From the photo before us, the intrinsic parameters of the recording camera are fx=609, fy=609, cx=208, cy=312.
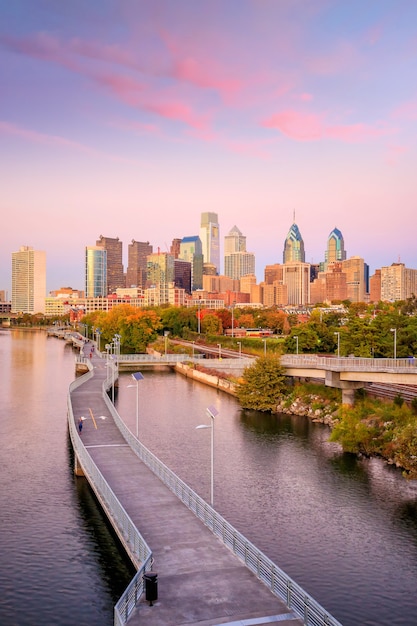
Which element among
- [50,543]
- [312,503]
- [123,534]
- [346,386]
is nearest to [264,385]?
[346,386]

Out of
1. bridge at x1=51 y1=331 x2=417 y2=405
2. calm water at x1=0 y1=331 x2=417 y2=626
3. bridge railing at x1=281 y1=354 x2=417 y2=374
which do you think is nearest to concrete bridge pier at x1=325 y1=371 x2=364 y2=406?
bridge at x1=51 y1=331 x2=417 y2=405

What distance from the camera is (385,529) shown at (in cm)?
3341

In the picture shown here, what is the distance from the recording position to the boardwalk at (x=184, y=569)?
66.2 ft

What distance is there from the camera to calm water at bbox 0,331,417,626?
84.6 ft

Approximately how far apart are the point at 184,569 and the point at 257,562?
284cm

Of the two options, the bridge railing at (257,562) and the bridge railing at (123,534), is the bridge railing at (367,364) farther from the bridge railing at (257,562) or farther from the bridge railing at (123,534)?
the bridge railing at (257,562)

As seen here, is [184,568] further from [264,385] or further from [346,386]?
[264,385]

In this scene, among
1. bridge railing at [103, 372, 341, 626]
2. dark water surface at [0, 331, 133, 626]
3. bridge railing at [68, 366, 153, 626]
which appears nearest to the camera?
bridge railing at [103, 372, 341, 626]

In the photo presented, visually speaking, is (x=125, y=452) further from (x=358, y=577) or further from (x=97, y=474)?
(x=358, y=577)

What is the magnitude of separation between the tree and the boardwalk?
32.1m

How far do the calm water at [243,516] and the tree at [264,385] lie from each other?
601cm

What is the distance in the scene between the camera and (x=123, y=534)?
28.1 meters

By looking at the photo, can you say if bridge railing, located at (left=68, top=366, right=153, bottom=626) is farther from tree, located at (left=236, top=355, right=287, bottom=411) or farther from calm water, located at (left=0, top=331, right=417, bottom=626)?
tree, located at (left=236, top=355, right=287, bottom=411)

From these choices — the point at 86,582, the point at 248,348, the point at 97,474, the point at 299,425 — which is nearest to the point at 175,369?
the point at 248,348
